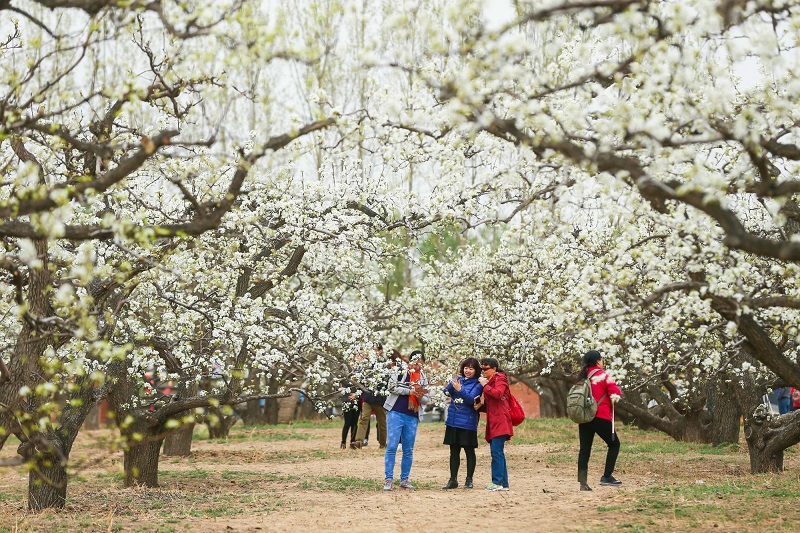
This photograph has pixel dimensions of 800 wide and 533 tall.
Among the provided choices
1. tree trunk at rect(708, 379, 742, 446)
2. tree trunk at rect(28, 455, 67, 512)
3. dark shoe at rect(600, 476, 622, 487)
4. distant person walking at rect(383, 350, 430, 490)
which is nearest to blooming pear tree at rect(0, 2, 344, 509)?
tree trunk at rect(28, 455, 67, 512)

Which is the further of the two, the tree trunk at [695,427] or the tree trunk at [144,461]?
the tree trunk at [695,427]

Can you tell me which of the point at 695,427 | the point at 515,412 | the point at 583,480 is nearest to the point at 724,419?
the point at 695,427

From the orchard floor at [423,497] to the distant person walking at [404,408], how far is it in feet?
1.34

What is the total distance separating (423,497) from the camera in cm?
1084

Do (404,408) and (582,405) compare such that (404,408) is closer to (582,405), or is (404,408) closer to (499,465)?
(499,465)

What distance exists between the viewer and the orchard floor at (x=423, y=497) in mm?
8781

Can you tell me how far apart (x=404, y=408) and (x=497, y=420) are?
121 centimetres

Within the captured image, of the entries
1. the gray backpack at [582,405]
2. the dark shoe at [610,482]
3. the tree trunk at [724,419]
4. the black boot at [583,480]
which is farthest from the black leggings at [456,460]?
the tree trunk at [724,419]

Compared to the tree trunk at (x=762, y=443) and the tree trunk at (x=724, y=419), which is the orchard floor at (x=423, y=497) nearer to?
the tree trunk at (x=762, y=443)

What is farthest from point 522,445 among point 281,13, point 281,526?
point 281,13

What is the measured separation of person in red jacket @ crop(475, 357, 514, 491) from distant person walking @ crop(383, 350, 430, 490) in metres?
0.81

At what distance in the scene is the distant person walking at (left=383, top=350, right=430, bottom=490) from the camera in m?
11.4

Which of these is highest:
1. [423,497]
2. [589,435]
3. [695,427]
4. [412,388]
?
[412,388]

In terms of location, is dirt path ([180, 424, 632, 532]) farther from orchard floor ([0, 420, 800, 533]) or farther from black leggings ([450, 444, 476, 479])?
black leggings ([450, 444, 476, 479])
